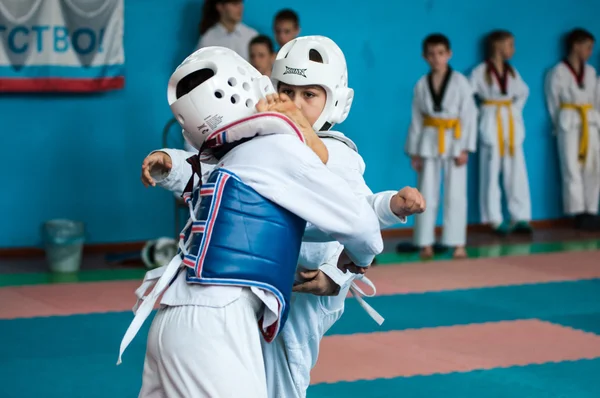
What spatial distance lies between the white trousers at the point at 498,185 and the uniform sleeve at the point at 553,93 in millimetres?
893

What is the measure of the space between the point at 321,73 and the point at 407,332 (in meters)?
2.85

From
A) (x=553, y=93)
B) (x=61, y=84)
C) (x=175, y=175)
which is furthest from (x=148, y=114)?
(x=175, y=175)

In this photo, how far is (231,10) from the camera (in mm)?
8648

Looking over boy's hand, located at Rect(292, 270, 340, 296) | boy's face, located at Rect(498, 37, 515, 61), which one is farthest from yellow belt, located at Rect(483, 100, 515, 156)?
boy's hand, located at Rect(292, 270, 340, 296)

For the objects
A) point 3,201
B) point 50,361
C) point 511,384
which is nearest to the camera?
point 511,384

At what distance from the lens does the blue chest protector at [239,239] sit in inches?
94.2

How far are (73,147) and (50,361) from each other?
3.94m

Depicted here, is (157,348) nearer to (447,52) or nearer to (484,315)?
(484,315)

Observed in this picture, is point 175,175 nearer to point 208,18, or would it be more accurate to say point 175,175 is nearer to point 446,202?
point 208,18

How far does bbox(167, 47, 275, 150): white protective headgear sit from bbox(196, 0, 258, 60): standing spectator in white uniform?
616cm

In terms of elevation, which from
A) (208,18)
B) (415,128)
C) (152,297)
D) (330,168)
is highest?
(208,18)

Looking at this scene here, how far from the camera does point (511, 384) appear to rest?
465cm

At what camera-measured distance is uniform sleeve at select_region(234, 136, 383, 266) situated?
2414 mm

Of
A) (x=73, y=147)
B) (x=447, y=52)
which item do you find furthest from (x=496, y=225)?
(x=73, y=147)
